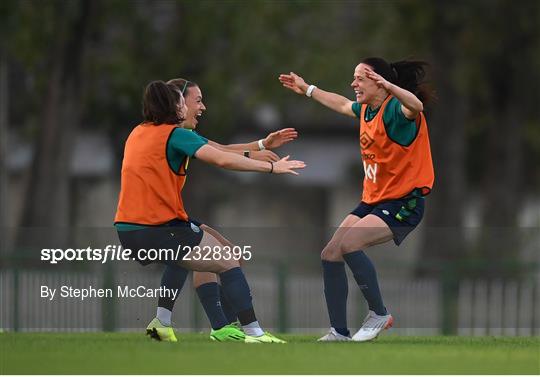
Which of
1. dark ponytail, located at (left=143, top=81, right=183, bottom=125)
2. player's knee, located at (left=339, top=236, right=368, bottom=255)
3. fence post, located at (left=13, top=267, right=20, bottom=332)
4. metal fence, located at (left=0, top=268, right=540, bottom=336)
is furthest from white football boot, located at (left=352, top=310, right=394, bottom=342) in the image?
fence post, located at (left=13, top=267, right=20, bottom=332)

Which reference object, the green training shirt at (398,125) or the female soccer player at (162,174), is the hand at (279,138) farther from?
the female soccer player at (162,174)

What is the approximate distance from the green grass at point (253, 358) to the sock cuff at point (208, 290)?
33 centimetres

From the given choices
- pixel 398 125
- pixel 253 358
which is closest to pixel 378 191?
pixel 398 125

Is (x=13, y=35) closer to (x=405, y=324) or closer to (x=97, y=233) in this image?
(x=405, y=324)

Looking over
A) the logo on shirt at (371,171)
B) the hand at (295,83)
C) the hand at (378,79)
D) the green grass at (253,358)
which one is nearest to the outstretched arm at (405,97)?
the hand at (378,79)

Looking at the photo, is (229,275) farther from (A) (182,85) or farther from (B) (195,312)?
(B) (195,312)

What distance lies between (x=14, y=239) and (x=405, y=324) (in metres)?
5.34

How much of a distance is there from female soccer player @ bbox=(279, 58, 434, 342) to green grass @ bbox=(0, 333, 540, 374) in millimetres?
373

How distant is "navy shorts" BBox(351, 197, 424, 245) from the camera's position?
1186 cm

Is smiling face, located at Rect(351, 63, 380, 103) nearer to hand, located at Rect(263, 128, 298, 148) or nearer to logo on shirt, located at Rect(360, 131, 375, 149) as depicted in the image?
logo on shirt, located at Rect(360, 131, 375, 149)

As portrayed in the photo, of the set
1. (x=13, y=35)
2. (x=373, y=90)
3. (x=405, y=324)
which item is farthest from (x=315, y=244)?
(x=373, y=90)

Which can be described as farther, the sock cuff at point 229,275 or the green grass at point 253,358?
the sock cuff at point 229,275

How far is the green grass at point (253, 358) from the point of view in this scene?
10.1 meters

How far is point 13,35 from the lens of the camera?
28.8 m
